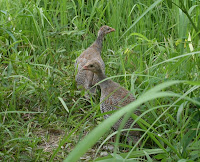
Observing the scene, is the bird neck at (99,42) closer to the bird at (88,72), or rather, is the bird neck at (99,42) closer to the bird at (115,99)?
the bird at (88,72)

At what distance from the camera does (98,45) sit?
5.65 m

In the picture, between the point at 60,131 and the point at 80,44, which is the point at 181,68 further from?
the point at 80,44

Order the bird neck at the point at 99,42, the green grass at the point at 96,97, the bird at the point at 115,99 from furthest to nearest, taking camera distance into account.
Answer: the bird neck at the point at 99,42, the bird at the point at 115,99, the green grass at the point at 96,97

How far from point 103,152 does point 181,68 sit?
1.11 metres

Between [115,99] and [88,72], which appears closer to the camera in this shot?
[115,99]

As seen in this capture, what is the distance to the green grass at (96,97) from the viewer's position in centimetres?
297

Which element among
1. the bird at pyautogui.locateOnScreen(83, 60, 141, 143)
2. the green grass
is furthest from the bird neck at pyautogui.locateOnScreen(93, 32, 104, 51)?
the bird at pyautogui.locateOnScreen(83, 60, 141, 143)

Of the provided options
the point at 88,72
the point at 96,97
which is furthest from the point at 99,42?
the point at 96,97

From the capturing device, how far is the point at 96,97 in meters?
4.90

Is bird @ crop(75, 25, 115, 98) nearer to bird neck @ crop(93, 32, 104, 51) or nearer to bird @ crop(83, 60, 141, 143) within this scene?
bird neck @ crop(93, 32, 104, 51)

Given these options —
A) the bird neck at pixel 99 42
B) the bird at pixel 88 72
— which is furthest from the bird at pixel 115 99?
the bird neck at pixel 99 42

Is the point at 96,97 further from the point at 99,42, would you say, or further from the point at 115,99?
the point at 99,42

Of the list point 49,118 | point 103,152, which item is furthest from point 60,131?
point 103,152

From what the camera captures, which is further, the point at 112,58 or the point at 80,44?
the point at 80,44
